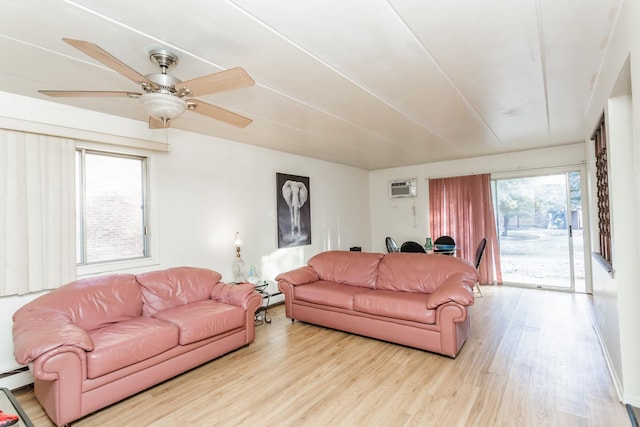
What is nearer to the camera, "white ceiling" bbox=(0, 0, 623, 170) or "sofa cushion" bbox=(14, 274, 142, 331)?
"white ceiling" bbox=(0, 0, 623, 170)

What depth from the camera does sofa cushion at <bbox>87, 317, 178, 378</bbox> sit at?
219cm

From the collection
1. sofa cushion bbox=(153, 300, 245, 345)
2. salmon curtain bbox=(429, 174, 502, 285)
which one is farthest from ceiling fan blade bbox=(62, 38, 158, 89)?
salmon curtain bbox=(429, 174, 502, 285)

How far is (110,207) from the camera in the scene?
11.0 feet

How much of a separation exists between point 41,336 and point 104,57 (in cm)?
183

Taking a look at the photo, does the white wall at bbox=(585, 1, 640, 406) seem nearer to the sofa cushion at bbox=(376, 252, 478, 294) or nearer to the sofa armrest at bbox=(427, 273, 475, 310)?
the sofa armrest at bbox=(427, 273, 475, 310)

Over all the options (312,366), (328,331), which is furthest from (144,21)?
(328,331)

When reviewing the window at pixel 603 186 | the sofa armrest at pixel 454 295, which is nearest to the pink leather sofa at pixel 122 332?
the sofa armrest at pixel 454 295

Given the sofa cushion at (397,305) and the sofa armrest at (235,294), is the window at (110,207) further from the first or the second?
the sofa cushion at (397,305)

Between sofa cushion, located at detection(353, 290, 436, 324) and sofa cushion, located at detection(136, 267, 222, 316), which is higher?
sofa cushion, located at detection(136, 267, 222, 316)

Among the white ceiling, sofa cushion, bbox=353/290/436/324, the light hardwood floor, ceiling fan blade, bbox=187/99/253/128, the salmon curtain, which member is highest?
the white ceiling

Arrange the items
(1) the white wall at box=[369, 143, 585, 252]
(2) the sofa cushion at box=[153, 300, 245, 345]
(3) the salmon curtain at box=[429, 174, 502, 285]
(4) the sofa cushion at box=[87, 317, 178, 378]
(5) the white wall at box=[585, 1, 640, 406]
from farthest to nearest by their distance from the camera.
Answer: (3) the salmon curtain at box=[429, 174, 502, 285]
(1) the white wall at box=[369, 143, 585, 252]
(2) the sofa cushion at box=[153, 300, 245, 345]
(4) the sofa cushion at box=[87, 317, 178, 378]
(5) the white wall at box=[585, 1, 640, 406]

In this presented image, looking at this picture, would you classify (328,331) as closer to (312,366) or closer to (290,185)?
(312,366)

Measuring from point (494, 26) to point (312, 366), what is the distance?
2.88 meters

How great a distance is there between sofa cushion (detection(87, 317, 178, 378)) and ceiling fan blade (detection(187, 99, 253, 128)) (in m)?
1.75
